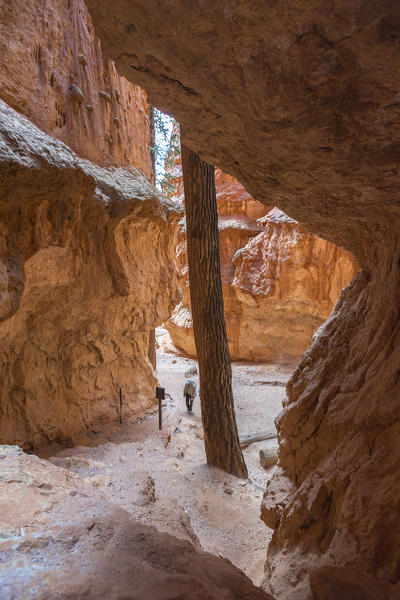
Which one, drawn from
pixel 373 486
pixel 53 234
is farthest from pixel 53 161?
pixel 373 486

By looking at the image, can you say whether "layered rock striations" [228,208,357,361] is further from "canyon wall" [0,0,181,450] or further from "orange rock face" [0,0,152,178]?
"orange rock face" [0,0,152,178]

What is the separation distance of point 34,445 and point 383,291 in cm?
465

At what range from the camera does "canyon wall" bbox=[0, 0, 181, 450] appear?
3.46m

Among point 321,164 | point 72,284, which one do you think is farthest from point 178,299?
point 321,164

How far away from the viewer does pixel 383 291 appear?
2.08m

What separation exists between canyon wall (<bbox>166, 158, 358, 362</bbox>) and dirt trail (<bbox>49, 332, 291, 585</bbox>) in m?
4.89

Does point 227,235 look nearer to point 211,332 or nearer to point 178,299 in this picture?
point 178,299

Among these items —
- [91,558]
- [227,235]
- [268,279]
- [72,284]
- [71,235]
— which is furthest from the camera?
[227,235]

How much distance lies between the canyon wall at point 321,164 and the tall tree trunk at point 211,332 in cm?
277

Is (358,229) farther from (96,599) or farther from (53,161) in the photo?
(53,161)

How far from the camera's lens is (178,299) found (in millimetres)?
7070

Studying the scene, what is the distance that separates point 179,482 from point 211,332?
205cm

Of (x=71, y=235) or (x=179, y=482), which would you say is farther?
(x=179, y=482)

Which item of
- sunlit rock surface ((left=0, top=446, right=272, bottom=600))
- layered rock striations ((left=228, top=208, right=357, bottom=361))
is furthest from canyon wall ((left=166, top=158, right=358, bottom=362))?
sunlit rock surface ((left=0, top=446, right=272, bottom=600))
